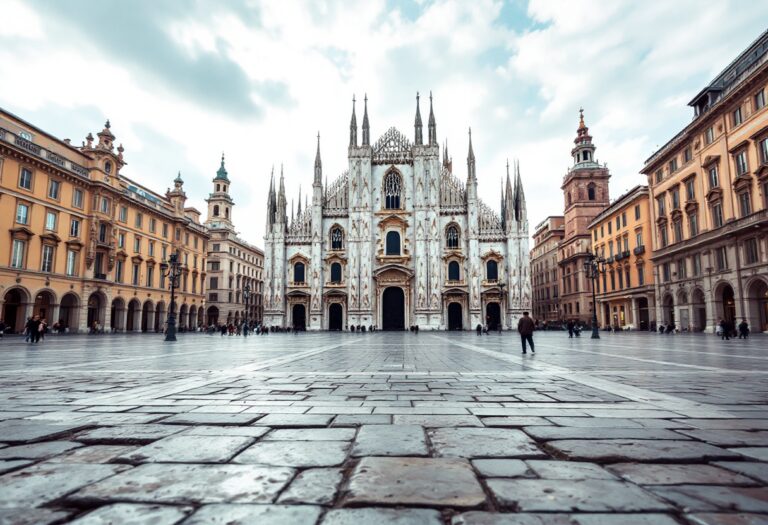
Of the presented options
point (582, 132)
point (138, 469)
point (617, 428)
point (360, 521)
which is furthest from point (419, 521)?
point (582, 132)

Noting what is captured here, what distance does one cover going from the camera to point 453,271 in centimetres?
4197

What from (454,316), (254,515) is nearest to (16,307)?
(454,316)

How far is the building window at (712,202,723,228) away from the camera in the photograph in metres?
26.8

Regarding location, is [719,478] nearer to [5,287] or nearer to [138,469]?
[138,469]

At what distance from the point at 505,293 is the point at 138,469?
133ft

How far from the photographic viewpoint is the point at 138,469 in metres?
2.35

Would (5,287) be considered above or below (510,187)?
below

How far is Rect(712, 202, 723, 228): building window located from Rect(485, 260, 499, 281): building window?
1740 centimetres

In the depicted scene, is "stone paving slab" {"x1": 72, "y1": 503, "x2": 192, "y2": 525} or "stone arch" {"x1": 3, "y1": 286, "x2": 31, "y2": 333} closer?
"stone paving slab" {"x1": 72, "y1": 503, "x2": 192, "y2": 525}

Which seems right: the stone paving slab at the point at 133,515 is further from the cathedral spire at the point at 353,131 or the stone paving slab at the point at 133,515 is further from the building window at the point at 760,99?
the cathedral spire at the point at 353,131

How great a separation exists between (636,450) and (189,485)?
2494mm

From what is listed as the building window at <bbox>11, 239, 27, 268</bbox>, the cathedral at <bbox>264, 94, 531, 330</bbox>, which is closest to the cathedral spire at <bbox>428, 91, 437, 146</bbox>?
the cathedral at <bbox>264, 94, 531, 330</bbox>

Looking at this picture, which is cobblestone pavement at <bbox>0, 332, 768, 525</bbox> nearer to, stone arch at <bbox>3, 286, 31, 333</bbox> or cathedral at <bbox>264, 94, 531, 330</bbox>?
stone arch at <bbox>3, 286, 31, 333</bbox>

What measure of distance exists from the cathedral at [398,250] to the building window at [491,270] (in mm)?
92
